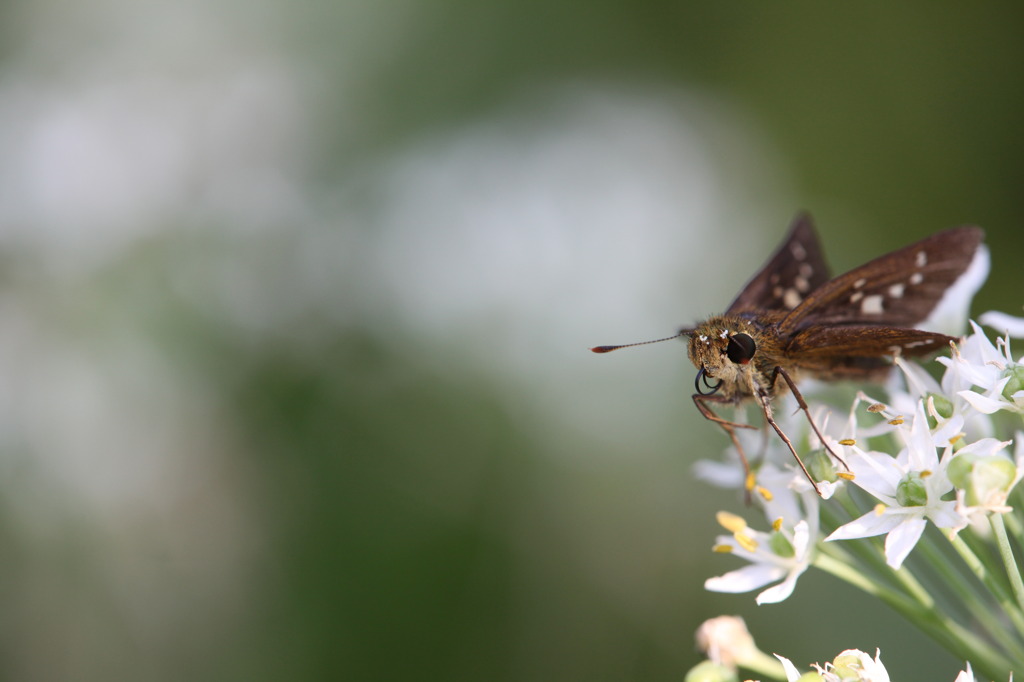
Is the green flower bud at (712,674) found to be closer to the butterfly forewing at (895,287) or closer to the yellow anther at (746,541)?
the yellow anther at (746,541)

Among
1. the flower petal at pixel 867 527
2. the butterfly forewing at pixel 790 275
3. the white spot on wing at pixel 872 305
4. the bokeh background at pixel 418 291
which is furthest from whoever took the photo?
the bokeh background at pixel 418 291

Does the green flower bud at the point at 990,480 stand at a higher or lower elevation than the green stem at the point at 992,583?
higher

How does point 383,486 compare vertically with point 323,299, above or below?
A: below

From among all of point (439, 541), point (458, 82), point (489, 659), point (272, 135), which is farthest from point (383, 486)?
point (458, 82)

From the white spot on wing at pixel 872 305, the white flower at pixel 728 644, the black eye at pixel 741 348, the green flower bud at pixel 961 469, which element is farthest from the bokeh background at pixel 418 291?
the green flower bud at pixel 961 469

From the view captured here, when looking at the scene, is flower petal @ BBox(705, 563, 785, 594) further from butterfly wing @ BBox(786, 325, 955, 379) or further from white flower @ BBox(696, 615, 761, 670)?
butterfly wing @ BBox(786, 325, 955, 379)

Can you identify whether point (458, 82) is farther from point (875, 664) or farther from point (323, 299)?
point (875, 664)

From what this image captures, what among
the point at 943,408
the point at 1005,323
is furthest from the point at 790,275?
the point at 943,408
